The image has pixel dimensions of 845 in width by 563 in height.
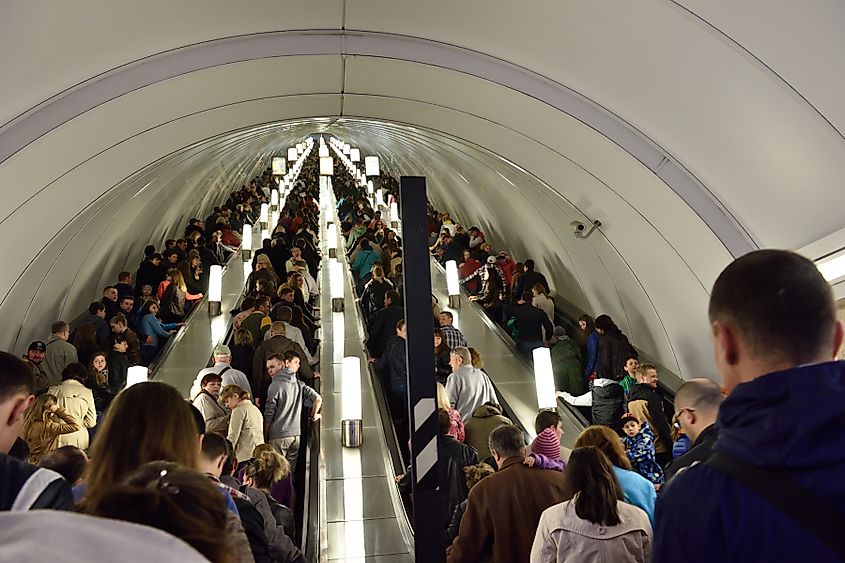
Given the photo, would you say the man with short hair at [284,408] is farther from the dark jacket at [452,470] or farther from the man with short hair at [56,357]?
the man with short hair at [56,357]

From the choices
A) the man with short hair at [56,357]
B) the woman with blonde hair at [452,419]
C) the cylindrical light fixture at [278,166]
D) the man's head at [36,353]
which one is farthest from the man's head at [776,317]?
the cylindrical light fixture at [278,166]

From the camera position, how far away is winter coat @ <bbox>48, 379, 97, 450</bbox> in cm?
796

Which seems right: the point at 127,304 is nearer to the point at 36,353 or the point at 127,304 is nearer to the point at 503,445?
the point at 36,353

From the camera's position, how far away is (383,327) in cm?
1195

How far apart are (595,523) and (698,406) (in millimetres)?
948

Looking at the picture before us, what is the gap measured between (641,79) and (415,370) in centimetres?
428

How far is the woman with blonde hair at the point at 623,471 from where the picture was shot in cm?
440

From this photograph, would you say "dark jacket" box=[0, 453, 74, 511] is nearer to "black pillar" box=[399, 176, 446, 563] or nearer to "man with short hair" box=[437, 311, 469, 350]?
"black pillar" box=[399, 176, 446, 563]

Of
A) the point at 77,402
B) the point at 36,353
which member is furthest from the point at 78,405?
the point at 36,353

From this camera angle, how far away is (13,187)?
838 centimetres

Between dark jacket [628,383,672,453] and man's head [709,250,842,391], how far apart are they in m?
6.37

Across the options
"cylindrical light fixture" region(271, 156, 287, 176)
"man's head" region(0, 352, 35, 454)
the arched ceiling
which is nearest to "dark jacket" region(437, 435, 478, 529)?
the arched ceiling

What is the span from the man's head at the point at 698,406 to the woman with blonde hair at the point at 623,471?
1.21 feet

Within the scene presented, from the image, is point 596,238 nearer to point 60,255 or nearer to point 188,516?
point 60,255
